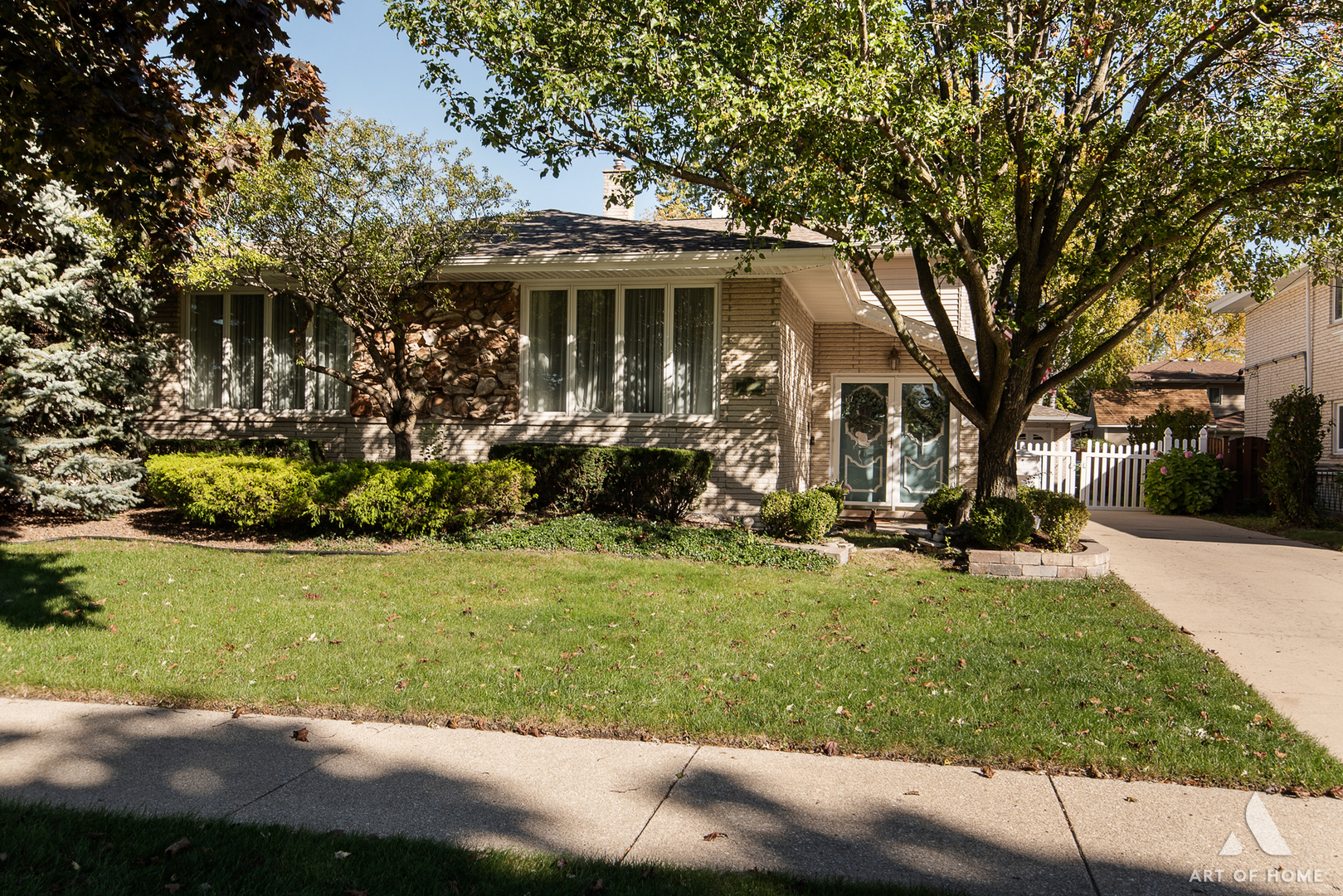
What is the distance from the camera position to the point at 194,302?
13.1 metres

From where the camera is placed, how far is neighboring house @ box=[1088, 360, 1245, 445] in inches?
1176

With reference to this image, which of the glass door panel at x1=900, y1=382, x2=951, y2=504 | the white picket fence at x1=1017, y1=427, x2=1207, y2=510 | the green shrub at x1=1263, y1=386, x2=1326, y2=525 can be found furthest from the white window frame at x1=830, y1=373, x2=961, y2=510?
the green shrub at x1=1263, y1=386, x2=1326, y2=525

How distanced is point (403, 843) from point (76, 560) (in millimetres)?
6856

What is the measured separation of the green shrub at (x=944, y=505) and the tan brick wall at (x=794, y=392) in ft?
6.62

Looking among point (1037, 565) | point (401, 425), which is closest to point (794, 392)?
point (1037, 565)

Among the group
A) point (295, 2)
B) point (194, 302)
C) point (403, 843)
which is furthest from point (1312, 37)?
point (194, 302)

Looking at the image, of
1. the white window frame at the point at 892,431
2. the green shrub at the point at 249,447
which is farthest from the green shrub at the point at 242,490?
the white window frame at the point at 892,431

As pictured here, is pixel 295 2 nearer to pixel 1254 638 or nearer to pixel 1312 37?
pixel 1254 638

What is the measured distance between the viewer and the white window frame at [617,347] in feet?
38.1

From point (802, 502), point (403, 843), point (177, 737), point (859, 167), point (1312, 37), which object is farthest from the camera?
point (802, 502)

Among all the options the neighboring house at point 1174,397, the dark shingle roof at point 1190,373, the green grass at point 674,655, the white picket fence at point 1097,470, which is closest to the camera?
the green grass at point 674,655

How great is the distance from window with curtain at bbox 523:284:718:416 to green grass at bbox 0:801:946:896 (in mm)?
8904

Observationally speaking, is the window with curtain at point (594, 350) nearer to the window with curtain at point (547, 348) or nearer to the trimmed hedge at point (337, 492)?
the window with curtain at point (547, 348)

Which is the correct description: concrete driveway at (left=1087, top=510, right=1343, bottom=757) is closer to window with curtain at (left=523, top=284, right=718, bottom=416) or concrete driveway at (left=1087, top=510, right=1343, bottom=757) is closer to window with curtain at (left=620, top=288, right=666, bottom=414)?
window with curtain at (left=523, top=284, right=718, bottom=416)
